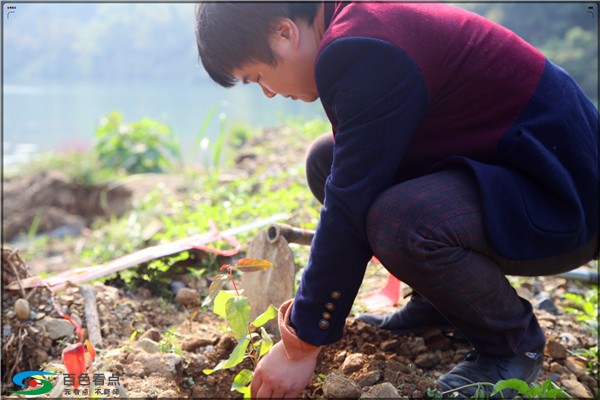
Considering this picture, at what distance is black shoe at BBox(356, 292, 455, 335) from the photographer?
1.73 metres

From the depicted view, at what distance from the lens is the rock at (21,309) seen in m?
1.91

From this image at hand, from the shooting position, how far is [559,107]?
1.46 meters

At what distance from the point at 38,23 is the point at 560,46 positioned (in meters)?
11.3

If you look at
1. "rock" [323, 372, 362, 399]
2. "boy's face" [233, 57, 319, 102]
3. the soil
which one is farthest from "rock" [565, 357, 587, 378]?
"boy's face" [233, 57, 319, 102]

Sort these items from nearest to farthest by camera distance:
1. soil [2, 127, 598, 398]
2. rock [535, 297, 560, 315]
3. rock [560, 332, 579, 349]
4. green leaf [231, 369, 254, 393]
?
green leaf [231, 369, 254, 393] → soil [2, 127, 598, 398] → rock [560, 332, 579, 349] → rock [535, 297, 560, 315]

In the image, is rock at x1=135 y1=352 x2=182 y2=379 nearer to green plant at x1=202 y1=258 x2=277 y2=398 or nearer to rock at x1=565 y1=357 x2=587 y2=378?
green plant at x1=202 y1=258 x2=277 y2=398

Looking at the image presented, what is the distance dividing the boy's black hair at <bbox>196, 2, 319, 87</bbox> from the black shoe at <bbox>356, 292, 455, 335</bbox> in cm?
75

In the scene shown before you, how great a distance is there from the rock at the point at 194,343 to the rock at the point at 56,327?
15.8 inches

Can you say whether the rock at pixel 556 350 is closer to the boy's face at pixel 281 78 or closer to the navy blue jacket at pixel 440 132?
the navy blue jacket at pixel 440 132

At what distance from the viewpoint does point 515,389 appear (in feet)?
4.61

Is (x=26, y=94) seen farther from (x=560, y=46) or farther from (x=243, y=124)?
(x=560, y=46)

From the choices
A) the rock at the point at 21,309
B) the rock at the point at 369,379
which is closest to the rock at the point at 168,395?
the rock at the point at 369,379

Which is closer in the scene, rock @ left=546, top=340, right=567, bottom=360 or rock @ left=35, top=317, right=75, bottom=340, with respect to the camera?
rock @ left=546, top=340, right=567, bottom=360

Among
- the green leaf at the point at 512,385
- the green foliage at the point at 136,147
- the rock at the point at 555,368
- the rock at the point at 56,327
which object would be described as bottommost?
the green foliage at the point at 136,147
